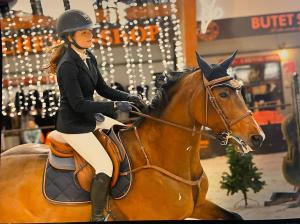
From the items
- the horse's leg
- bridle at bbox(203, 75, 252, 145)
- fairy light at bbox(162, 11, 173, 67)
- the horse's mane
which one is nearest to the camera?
bridle at bbox(203, 75, 252, 145)

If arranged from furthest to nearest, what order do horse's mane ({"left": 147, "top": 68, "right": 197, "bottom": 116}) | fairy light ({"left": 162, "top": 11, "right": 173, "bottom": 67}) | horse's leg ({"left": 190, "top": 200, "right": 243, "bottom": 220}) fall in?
1. fairy light ({"left": 162, "top": 11, "right": 173, "bottom": 67})
2. horse's leg ({"left": 190, "top": 200, "right": 243, "bottom": 220})
3. horse's mane ({"left": 147, "top": 68, "right": 197, "bottom": 116})

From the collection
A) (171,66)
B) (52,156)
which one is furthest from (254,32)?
(52,156)

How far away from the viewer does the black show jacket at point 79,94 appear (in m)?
2.11

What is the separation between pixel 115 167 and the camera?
7.01 feet

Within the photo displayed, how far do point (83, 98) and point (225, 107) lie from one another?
28.1 inches

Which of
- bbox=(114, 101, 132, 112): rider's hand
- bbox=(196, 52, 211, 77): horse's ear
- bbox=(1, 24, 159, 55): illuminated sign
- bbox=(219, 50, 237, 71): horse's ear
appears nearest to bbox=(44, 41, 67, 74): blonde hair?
bbox=(1, 24, 159, 55): illuminated sign

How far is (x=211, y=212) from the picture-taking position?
2.30 meters

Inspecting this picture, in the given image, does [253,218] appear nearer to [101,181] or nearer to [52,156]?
[101,181]

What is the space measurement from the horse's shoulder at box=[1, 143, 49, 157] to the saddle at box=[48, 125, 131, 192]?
12 centimetres

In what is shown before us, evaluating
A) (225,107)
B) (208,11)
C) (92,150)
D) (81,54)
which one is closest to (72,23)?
(81,54)

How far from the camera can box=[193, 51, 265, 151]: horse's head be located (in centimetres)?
205

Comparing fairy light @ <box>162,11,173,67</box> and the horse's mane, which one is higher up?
fairy light @ <box>162,11,173,67</box>

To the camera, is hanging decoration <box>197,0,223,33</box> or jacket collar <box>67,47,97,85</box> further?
hanging decoration <box>197,0,223,33</box>

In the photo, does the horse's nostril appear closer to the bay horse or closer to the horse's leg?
the bay horse
